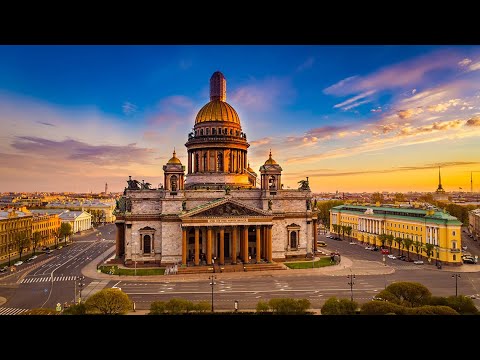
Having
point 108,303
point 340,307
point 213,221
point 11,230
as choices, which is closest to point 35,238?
point 11,230

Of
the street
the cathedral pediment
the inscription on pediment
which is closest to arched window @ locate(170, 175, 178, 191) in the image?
the cathedral pediment

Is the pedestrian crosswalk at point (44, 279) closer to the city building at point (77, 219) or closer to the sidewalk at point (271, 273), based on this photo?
the sidewalk at point (271, 273)

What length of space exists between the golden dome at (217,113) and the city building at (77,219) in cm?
4585

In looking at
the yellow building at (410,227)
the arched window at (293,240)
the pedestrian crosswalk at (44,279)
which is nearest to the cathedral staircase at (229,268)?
the arched window at (293,240)

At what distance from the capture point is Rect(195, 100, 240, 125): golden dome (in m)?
59.7

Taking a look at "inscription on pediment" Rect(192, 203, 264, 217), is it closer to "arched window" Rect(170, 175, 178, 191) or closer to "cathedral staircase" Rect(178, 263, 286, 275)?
"cathedral staircase" Rect(178, 263, 286, 275)

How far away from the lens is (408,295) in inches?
877

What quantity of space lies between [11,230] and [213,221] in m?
34.0

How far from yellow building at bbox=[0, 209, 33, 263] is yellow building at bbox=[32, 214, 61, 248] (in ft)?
8.70

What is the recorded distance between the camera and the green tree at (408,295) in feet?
71.6

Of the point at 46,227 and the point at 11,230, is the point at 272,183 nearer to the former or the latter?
the point at 11,230
